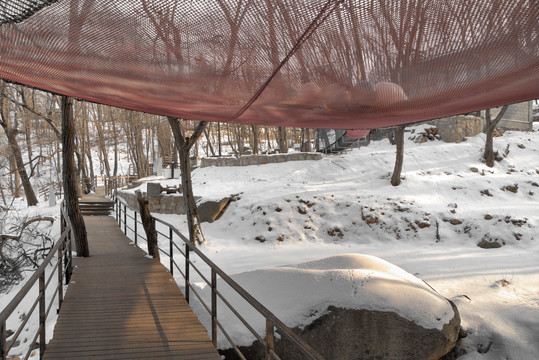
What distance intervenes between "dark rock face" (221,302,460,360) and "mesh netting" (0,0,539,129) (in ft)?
7.77

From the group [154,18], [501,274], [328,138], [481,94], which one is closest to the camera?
[154,18]

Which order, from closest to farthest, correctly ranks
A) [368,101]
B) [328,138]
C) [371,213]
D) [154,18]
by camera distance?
[154,18], [368,101], [371,213], [328,138]

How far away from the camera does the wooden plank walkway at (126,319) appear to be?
131 inches

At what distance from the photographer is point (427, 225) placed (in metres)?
10.9

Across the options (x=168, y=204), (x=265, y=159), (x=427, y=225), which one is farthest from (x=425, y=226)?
(x=265, y=159)

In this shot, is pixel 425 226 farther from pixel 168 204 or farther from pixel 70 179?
pixel 70 179

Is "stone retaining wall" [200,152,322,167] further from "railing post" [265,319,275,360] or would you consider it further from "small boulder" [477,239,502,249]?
"railing post" [265,319,275,360]

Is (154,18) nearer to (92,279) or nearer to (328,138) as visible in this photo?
(92,279)

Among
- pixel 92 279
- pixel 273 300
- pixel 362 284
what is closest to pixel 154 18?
pixel 273 300

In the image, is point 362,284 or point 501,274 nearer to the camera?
point 362,284

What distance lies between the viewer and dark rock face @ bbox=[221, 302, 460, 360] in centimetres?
405

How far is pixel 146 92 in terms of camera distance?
304 centimetres

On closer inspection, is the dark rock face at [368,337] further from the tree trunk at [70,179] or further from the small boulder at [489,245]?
the small boulder at [489,245]

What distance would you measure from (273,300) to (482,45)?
11.1 ft
